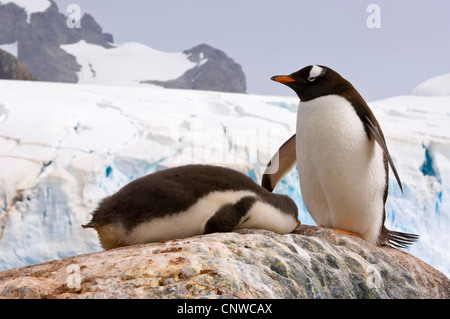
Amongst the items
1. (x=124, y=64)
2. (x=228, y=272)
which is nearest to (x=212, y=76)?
(x=124, y=64)

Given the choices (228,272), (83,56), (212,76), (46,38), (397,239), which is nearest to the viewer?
(228,272)

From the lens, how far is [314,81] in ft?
6.77

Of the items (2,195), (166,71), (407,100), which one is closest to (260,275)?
(2,195)

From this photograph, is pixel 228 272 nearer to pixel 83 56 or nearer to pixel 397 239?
pixel 397 239

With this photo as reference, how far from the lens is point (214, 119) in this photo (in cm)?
883

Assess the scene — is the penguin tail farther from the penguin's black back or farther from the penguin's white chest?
the penguin's black back

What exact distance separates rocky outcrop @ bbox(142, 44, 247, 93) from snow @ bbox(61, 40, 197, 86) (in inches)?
19.3

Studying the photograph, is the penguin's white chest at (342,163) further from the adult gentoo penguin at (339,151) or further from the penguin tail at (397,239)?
the penguin tail at (397,239)

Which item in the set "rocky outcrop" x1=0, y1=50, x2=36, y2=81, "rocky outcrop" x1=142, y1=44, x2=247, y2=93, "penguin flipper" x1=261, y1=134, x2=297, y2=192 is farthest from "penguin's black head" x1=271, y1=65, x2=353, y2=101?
"rocky outcrop" x1=142, y1=44, x2=247, y2=93

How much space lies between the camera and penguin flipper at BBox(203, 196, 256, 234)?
1.48m

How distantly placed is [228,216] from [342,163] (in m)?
0.74

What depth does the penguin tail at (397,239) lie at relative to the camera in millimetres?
2212
